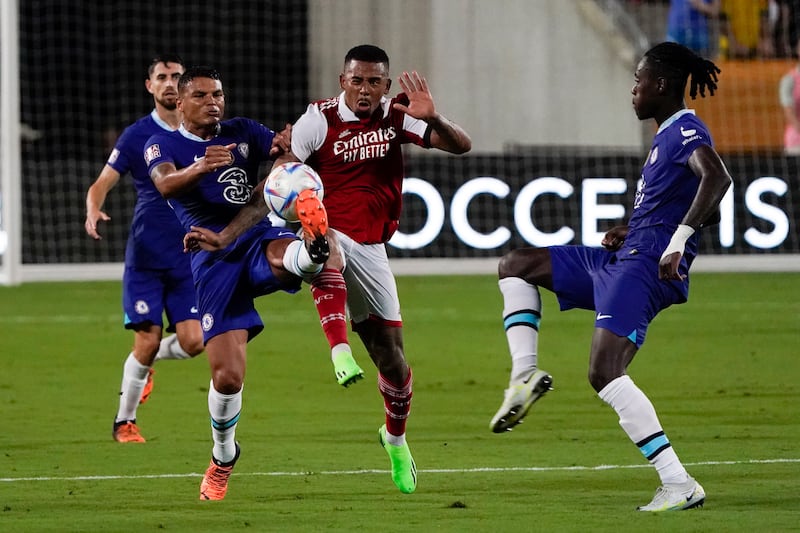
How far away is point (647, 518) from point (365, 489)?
1.46 metres

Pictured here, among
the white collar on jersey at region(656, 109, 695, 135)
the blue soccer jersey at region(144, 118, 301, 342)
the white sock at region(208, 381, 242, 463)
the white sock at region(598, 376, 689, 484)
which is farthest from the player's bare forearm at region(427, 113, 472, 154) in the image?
the white sock at region(208, 381, 242, 463)

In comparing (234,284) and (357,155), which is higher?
(357,155)

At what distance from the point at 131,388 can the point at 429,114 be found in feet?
9.40

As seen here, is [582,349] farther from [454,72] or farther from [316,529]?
[454,72]

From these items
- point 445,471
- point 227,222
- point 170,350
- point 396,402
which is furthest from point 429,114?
point 170,350

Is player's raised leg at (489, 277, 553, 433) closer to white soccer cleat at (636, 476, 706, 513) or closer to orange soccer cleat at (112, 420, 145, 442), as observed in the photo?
white soccer cleat at (636, 476, 706, 513)

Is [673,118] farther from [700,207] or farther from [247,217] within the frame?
[247,217]

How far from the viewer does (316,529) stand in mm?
6160

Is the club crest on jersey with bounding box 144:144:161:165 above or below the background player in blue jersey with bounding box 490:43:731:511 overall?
above

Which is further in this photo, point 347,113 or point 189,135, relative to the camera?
point 347,113

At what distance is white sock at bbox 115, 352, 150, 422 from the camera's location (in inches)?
346

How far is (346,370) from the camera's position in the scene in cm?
659

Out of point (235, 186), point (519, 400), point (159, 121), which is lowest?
point (519, 400)

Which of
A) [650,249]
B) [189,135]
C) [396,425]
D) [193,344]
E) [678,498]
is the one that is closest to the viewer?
[678,498]
